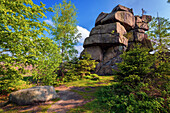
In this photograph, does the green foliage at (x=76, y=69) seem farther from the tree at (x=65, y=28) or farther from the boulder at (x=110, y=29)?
the boulder at (x=110, y=29)

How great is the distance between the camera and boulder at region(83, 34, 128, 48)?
20.1 metres

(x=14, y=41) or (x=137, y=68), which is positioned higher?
(x=14, y=41)

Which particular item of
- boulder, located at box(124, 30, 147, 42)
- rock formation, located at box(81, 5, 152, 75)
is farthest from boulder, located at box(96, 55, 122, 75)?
boulder, located at box(124, 30, 147, 42)

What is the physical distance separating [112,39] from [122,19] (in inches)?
346

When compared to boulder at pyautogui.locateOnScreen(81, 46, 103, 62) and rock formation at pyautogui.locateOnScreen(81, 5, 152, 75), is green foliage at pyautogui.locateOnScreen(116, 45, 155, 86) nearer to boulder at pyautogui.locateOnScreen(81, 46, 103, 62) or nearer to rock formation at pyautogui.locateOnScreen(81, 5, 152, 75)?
rock formation at pyautogui.locateOnScreen(81, 5, 152, 75)

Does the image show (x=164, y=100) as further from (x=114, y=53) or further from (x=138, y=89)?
(x=114, y=53)

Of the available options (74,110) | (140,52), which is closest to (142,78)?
(140,52)

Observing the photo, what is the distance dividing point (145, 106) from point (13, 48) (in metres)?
9.66

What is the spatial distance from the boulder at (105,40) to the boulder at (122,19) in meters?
5.93

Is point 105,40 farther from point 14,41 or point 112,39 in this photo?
point 14,41

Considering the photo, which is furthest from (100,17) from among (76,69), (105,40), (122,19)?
(76,69)

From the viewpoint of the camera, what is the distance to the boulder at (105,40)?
66.0 feet

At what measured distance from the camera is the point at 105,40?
20891mm

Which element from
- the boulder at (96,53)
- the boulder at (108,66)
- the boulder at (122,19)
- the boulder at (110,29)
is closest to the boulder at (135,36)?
the boulder at (122,19)
